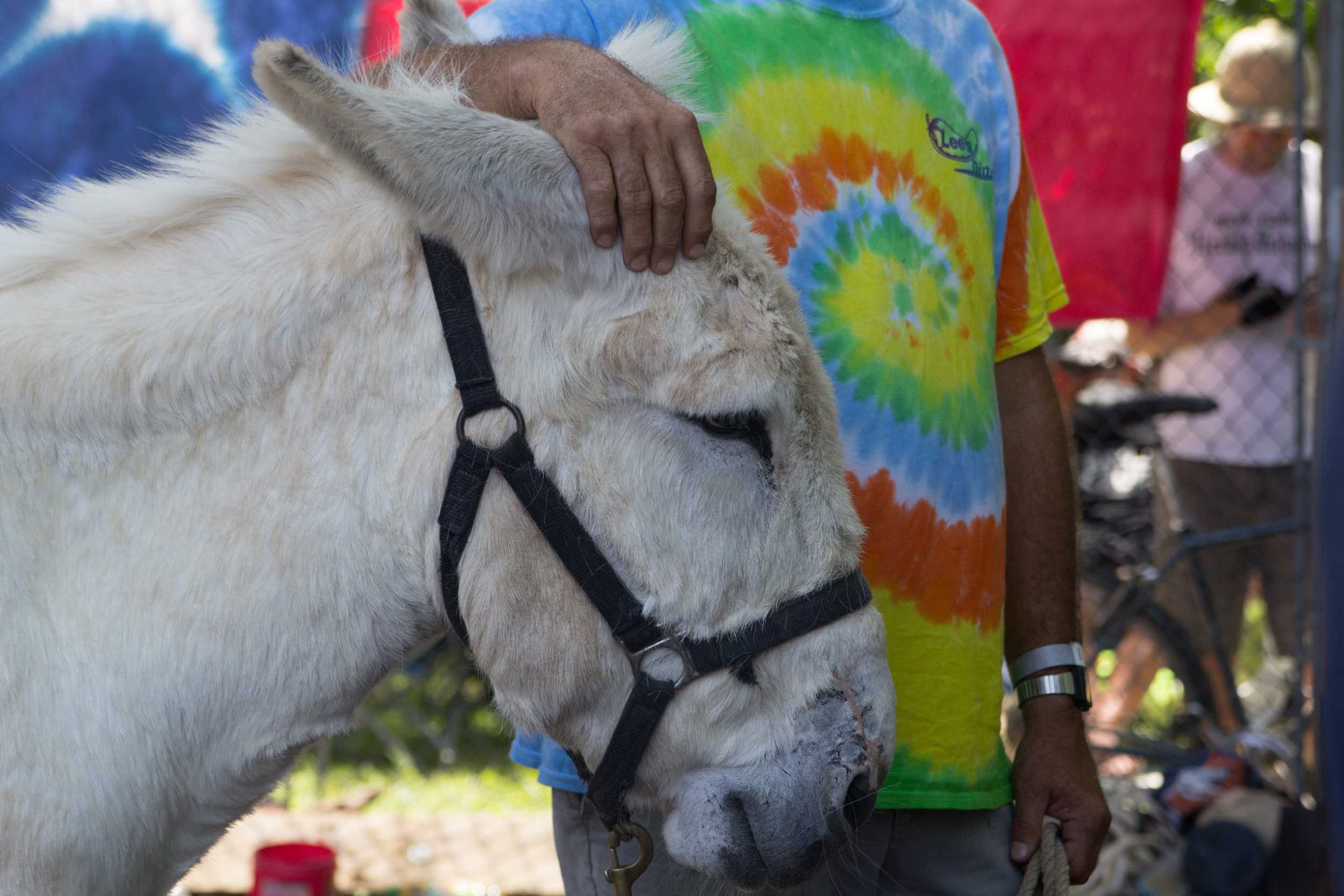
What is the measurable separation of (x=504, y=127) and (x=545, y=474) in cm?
47

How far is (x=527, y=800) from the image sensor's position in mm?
6332

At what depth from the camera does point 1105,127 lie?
5.03 meters

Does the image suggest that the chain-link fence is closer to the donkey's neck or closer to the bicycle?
the bicycle

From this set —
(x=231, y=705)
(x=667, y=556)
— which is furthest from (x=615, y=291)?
(x=231, y=705)

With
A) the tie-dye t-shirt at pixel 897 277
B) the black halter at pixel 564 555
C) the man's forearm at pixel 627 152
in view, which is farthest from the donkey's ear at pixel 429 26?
the black halter at pixel 564 555

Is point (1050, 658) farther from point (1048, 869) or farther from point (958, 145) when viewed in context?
point (958, 145)

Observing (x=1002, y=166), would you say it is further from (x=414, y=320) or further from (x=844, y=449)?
(x=414, y=320)

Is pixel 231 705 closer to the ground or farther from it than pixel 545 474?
closer to the ground

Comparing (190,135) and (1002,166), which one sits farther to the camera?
(190,135)

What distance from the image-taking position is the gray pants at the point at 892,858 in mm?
2016

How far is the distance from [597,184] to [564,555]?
1.67 feet

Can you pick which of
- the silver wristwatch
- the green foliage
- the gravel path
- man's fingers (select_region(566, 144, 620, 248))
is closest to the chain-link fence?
the gravel path

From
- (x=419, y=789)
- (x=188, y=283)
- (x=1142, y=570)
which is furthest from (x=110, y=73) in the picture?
(x=1142, y=570)

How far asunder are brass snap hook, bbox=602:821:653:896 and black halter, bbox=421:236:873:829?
159 mm
